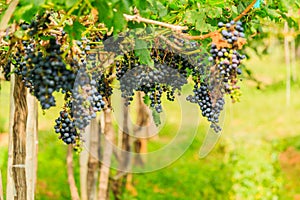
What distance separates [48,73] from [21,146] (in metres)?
1.43

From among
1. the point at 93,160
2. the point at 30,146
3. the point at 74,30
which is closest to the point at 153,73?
the point at 74,30

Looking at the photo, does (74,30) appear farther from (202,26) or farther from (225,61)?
(202,26)

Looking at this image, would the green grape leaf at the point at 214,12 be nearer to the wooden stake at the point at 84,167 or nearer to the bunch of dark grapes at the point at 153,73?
the bunch of dark grapes at the point at 153,73

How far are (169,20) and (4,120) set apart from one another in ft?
30.8

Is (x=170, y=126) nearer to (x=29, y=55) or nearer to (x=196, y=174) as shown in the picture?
(x=196, y=174)

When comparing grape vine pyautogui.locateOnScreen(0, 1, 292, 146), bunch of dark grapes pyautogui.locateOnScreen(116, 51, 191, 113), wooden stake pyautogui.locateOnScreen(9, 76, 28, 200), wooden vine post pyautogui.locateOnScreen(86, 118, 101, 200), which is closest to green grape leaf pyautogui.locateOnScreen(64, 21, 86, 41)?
grape vine pyautogui.locateOnScreen(0, 1, 292, 146)

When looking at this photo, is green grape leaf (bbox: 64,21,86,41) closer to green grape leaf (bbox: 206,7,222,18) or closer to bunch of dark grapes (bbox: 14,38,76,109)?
bunch of dark grapes (bbox: 14,38,76,109)

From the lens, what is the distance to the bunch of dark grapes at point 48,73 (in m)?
2.02

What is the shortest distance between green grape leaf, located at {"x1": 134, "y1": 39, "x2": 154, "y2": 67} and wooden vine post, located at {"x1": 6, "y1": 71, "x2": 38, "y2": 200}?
1070mm

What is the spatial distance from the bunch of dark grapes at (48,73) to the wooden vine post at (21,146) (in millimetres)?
1262

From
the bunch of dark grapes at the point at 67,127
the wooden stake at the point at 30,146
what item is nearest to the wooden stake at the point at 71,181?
the wooden stake at the point at 30,146

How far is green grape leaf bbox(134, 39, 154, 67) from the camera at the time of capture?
246cm

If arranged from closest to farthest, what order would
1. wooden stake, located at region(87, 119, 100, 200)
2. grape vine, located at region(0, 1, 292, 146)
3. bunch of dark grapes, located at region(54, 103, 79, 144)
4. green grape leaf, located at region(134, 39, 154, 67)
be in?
grape vine, located at region(0, 1, 292, 146) < bunch of dark grapes, located at region(54, 103, 79, 144) < green grape leaf, located at region(134, 39, 154, 67) < wooden stake, located at region(87, 119, 100, 200)

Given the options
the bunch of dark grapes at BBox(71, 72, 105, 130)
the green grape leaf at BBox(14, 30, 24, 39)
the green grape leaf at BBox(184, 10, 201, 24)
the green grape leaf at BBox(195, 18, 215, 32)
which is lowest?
the bunch of dark grapes at BBox(71, 72, 105, 130)
